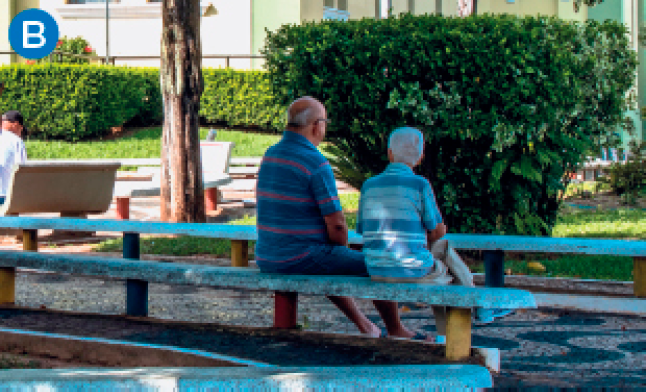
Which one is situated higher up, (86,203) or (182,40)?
(182,40)

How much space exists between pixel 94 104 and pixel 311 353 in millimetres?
21852

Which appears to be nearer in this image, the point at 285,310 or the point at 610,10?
the point at 285,310

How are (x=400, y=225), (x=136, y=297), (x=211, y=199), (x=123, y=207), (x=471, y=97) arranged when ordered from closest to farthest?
(x=400, y=225)
(x=136, y=297)
(x=471, y=97)
(x=123, y=207)
(x=211, y=199)

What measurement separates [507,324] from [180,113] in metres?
5.58

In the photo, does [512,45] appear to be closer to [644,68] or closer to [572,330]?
[572,330]

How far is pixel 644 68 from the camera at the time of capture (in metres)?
34.4

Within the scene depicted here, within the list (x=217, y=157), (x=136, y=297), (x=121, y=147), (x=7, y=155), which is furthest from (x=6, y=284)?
(x=121, y=147)

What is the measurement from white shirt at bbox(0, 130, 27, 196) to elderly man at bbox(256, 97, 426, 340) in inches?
241

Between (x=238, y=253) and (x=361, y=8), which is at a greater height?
(x=361, y=8)

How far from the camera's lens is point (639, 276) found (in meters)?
7.30

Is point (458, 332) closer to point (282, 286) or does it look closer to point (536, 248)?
point (282, 286)

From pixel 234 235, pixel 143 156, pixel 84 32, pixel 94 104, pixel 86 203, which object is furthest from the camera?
pixel 84 32

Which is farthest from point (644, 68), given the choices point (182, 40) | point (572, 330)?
point (572, 330)

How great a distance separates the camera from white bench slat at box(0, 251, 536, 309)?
477 cm
